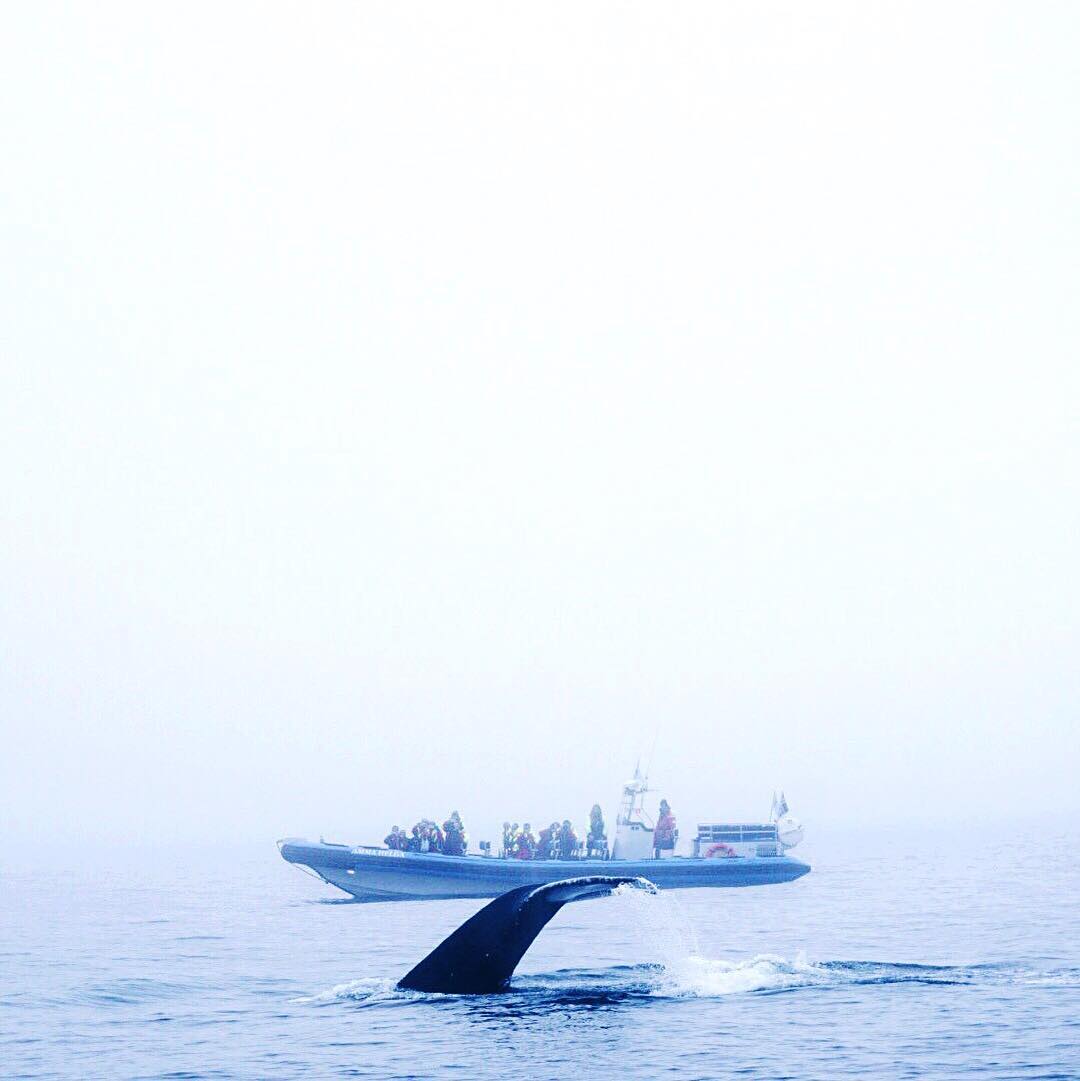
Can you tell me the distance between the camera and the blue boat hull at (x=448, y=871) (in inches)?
1880

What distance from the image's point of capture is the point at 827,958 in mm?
31297

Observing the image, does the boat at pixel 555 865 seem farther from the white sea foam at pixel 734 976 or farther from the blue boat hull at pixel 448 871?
the white sea foam at pixel 734 976

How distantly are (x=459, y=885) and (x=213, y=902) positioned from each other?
69.8ft

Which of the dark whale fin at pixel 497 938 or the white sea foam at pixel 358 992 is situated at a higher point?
the dark whale fin at pixel 497 938

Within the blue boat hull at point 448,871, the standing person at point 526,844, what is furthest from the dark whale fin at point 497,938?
the standing person at point 526,844

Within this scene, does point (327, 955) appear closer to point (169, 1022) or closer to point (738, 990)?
point (169, 1022)

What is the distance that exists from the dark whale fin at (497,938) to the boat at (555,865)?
21735mm

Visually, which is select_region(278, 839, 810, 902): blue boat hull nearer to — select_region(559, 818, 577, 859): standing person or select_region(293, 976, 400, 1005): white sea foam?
select_region(559, 818, 577, 859): standing person

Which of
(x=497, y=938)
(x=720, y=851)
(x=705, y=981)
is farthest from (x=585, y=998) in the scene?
(x=720, y=851)

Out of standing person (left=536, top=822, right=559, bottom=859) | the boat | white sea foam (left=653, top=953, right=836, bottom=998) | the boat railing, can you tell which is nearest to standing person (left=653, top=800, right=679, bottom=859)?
the boat

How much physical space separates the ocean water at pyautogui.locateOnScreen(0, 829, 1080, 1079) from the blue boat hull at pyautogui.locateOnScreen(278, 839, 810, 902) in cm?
88

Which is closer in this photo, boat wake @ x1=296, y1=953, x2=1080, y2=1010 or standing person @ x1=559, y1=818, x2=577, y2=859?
boat wake @ x1=296, y1=953, x2=1080, y2=1010

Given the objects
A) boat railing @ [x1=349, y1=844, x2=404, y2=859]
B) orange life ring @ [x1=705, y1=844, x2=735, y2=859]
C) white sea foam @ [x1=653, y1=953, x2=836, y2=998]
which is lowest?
white sea foam @ [x1=653, y1=953, x2=836, y2=998]

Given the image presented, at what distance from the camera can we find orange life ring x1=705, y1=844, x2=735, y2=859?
5338cm
